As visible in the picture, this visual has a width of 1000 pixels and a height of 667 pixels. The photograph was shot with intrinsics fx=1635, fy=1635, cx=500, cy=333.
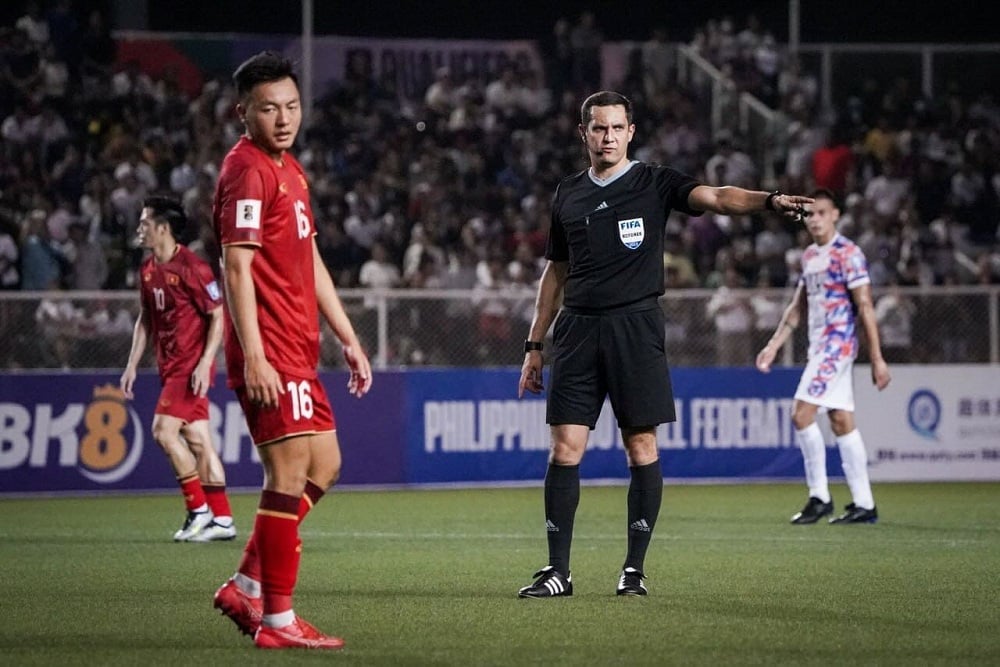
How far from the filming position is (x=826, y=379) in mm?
12703

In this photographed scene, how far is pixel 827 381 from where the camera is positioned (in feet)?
41.7

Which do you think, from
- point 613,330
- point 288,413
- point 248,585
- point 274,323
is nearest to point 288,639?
point 248,585

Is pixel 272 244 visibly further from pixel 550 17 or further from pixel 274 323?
pixel 550 17

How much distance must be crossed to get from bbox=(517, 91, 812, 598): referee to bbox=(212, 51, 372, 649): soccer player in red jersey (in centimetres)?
185

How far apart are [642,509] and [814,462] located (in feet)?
16.0

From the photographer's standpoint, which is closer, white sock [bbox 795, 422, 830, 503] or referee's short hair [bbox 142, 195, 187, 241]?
referee's short hair [bbox 142, 195, 187, 241]

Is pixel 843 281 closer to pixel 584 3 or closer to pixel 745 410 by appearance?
pixel 745 410

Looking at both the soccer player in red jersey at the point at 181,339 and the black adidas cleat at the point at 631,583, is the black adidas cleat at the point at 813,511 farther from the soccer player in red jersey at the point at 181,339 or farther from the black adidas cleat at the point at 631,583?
the black adidas cleat at the point at 631,583

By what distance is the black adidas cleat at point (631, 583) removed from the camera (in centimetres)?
820

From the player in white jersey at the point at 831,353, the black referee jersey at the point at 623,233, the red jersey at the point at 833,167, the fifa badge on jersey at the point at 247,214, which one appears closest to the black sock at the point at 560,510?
the black referee jersey at the point at 623,233

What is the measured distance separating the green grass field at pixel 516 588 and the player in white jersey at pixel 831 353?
38 centimetres

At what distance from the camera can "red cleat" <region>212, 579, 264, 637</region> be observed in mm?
6625

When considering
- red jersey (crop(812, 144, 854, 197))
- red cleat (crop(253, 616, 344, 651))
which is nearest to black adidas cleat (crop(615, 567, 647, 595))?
red cleat (crop(253, 616, 344, 651))

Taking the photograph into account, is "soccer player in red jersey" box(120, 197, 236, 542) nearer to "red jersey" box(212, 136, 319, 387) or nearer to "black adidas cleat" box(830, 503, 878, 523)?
"black adidas cleat" box(830, 503, 878, 523)
